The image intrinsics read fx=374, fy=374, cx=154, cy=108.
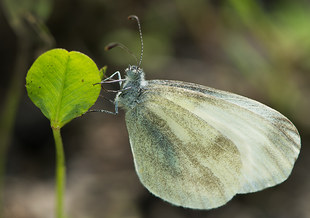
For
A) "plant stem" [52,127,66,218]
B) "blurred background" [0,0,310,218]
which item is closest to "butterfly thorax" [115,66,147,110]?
"plant stem" [52,127,66,218]

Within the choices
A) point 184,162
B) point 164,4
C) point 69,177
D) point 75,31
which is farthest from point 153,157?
point 164,4

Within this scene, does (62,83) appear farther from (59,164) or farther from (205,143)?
(205,143)

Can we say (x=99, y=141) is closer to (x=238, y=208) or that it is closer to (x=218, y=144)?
(x=238, y=208)

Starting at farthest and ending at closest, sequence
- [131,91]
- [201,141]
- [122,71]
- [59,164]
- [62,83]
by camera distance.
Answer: [122,71], [201,141], [131,91], [59,164], [62,83]

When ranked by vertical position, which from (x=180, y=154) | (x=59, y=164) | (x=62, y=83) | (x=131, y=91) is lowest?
(x=180, y=154)

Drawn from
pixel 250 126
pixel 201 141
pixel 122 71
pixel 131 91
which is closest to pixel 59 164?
pixel 131 91

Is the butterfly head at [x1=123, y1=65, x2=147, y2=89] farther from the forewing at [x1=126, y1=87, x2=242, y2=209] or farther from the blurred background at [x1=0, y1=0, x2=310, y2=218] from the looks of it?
the blurred background at [x1=0, y1=0, x2=310, y2=218]

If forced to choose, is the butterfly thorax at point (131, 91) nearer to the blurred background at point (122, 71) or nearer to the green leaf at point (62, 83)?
the green leaf at point (62, 83)
